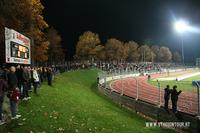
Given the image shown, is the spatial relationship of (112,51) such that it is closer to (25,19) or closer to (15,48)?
(25,19)

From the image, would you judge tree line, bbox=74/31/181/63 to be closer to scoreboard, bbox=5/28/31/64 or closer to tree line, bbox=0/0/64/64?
tree line, bbox=0/0/64/64

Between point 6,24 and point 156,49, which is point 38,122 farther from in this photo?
point 156,49

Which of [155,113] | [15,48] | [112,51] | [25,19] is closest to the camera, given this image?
[15,48]

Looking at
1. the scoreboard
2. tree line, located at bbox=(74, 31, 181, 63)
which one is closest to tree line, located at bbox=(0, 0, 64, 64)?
the scoreboard

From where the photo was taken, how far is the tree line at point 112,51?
3691 inches

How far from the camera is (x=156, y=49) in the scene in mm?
157625

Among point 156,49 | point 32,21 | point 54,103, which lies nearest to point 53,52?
point 32,21

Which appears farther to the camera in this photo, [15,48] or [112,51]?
[112,51]

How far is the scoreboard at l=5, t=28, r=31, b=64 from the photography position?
18.9 metres

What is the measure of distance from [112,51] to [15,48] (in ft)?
308

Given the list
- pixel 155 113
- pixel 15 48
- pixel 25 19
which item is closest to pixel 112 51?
pixel 25 19

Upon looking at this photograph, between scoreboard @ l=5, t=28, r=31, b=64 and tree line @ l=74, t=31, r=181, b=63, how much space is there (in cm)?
6856

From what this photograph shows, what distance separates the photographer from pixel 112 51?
11369 centimetres

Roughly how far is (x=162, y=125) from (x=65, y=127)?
6.82 meters
